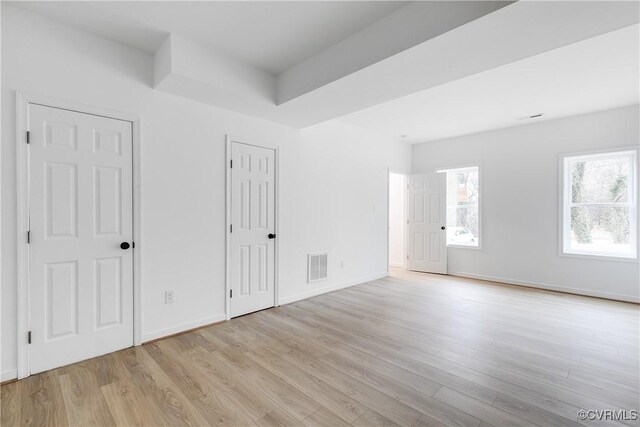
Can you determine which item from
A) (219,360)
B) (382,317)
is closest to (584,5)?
(382,317)

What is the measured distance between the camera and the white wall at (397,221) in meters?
6.85

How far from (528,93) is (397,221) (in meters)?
3.85

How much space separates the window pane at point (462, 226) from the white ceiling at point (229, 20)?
4484 millimetres

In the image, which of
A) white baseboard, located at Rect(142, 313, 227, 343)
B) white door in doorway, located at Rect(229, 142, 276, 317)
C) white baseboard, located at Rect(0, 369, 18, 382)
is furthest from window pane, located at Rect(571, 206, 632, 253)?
white baseboard, located at Rect(0, 369, 18, 382)

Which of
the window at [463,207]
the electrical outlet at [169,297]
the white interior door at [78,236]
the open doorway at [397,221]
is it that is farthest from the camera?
the open doorway at [397,221]

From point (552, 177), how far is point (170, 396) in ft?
18.9

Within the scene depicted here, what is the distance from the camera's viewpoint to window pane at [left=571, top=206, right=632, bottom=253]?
4329 mm

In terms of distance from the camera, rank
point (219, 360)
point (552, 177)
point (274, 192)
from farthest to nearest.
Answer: point (552, 177) < point (274, 192) < point (219, 360)

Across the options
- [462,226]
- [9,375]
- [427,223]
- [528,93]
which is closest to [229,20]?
[9,375]

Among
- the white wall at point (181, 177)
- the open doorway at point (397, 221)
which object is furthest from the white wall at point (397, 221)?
the white wall at point (181, 177)

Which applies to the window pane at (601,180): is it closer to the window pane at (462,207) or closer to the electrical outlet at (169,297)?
the window pane at (462,207)

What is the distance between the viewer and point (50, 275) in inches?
92.7

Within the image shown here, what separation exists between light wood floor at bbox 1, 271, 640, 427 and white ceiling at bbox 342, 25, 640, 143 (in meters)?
2.74

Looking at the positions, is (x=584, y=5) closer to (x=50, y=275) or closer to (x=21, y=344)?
(x=50, y=275)
